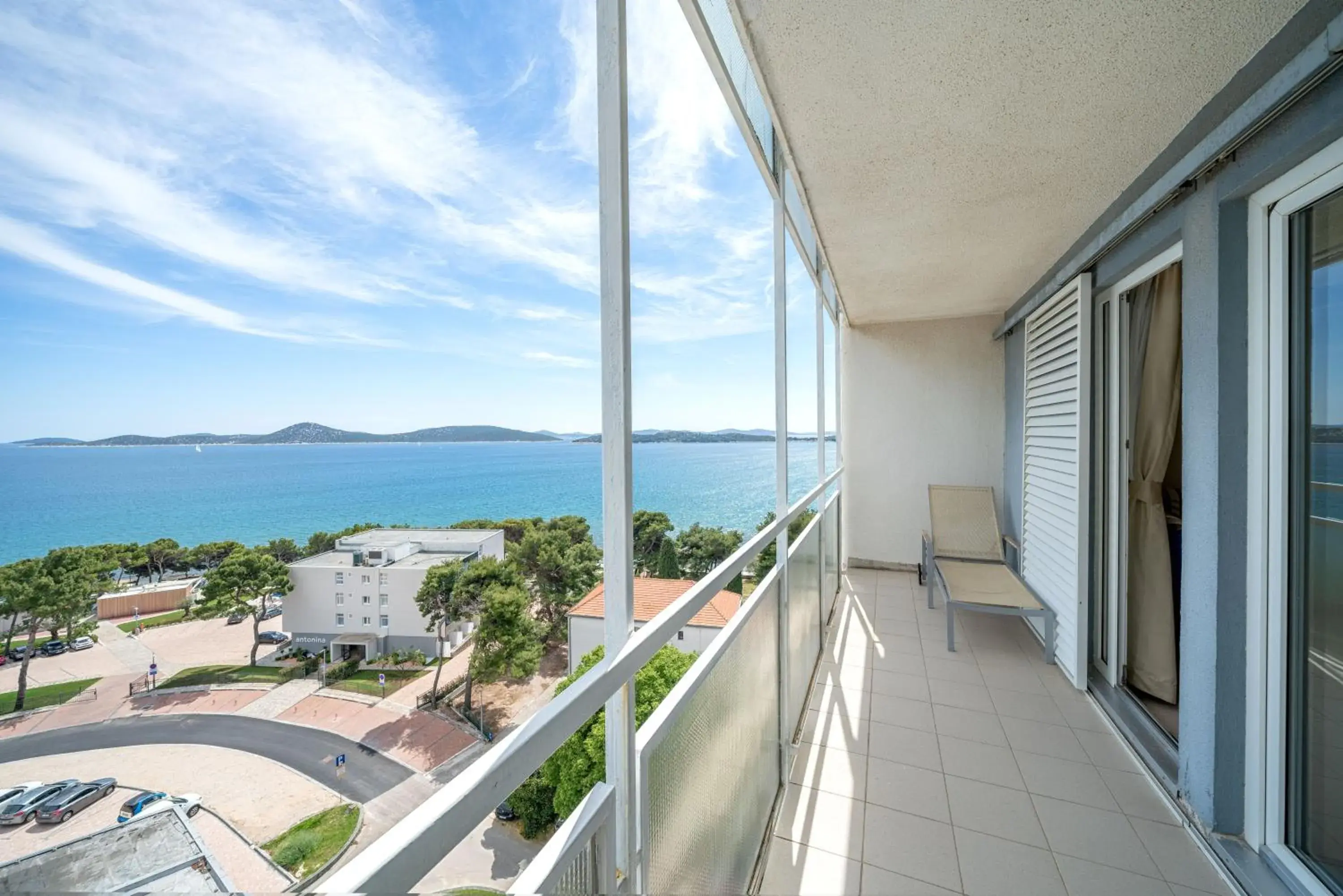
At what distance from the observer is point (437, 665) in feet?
2.11

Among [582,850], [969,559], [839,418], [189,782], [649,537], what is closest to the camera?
[189,782]

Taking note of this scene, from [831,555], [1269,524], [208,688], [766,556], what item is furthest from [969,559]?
[208,688]

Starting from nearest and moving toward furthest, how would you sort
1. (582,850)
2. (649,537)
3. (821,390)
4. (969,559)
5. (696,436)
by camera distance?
(582,850)
(649,537)
(696,436)
(821,390)
(969,559)

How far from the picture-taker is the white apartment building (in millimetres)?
523

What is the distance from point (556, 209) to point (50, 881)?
79 centimetres

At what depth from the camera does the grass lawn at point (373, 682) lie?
54 cm

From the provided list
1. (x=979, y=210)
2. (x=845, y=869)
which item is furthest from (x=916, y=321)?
(x=845, y=869)

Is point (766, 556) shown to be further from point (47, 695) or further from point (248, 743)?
point (47, 695)

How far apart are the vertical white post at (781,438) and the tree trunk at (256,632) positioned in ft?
5.64

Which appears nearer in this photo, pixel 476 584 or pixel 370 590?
pixel 370 590

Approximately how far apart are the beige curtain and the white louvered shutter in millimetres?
201

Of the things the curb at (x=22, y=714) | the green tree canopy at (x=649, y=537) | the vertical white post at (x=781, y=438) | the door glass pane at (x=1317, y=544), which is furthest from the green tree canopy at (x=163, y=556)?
the door glass pane at (x=1317, y=544)

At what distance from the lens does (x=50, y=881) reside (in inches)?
11.0

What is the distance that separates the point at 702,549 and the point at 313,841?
38.8 inches
